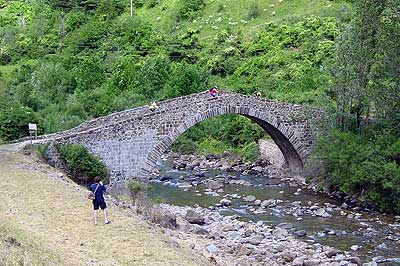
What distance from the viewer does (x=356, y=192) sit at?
27.6 metres

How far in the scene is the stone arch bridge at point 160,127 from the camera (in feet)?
92.7

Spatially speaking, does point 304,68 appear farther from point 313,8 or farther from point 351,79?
Result: point 351,79

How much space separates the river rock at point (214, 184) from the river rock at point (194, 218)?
7.33 m

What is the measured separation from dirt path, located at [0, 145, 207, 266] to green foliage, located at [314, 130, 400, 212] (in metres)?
11.9

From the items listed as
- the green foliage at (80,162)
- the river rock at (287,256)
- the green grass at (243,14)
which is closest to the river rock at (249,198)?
the green foliage at (80,162)

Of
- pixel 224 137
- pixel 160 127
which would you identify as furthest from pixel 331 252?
pixel 224 137

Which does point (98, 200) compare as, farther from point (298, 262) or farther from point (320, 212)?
point (320, 212)

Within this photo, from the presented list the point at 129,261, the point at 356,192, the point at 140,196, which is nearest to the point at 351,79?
the point at 356,192

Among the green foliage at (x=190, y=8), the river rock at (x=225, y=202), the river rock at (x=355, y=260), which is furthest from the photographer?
Answer: the green foliage at (x=190, y=8)

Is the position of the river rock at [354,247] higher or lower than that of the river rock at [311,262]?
higher

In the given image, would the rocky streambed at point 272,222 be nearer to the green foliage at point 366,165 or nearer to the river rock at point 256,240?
the river rock at point 256,240

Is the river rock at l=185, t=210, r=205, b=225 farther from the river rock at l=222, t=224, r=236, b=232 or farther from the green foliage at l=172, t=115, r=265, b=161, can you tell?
the green foliage at l=172, t=115, r=265, b=161

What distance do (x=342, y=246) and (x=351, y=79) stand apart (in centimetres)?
1030

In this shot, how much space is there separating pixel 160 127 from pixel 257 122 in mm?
7332
